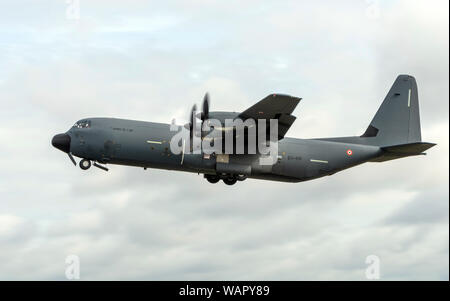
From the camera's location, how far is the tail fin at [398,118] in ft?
108

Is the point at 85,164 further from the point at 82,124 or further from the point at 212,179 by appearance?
the point at 212,179

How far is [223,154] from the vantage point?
1164 inches

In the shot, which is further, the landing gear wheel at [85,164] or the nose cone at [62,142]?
the landing gear wheel at [85,164]

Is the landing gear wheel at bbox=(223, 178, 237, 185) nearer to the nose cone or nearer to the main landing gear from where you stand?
the main landing gear

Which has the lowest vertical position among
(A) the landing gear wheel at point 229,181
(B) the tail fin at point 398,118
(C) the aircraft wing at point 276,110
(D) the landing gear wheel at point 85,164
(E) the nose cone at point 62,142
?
(A) the landing gear wheel at point 229,181

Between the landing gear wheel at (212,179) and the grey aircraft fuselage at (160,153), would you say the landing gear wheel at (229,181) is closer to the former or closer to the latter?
the landing gear wheel at (212,179)

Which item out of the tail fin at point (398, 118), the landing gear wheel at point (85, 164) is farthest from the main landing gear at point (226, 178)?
the tail fin at point (398, 118)

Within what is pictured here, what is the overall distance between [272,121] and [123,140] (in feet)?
20.5

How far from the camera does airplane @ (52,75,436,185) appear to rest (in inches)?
1128

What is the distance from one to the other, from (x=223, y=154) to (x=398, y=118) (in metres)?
9.26

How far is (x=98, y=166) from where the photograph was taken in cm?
2956
